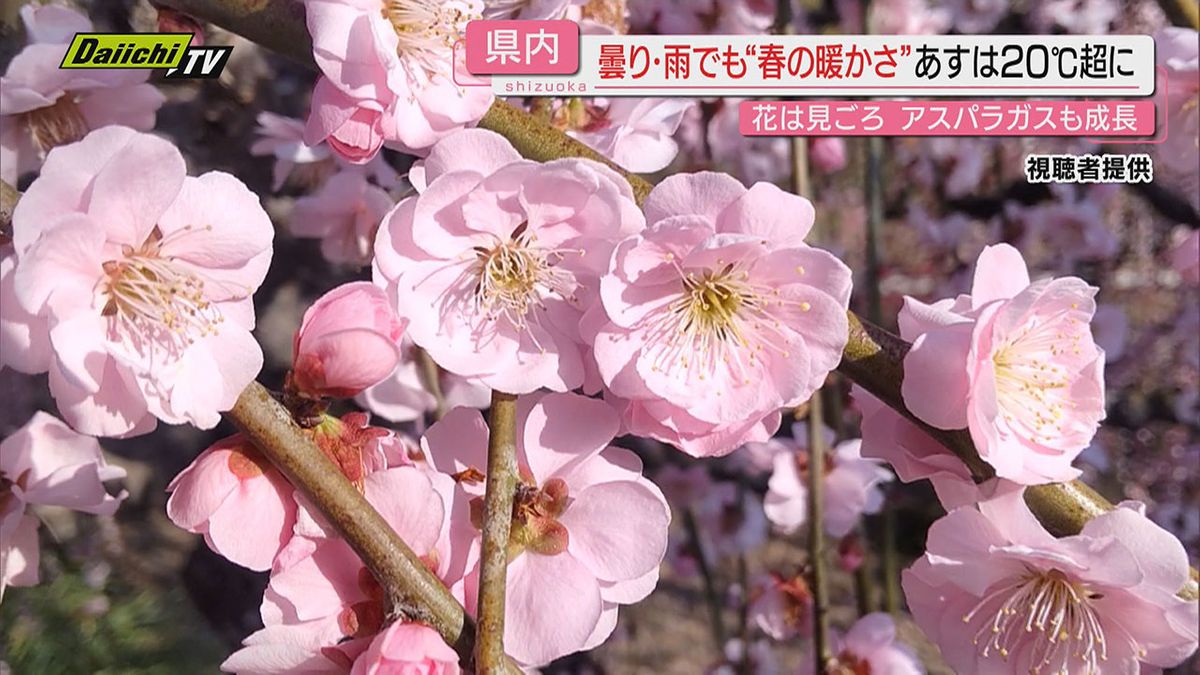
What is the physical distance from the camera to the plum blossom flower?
479 mm

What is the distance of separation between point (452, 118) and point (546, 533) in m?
0.26

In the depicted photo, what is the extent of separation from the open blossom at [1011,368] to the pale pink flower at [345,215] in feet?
1.91

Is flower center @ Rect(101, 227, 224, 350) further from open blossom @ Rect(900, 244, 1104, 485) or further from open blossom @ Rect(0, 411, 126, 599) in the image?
open blossom @ Rect(900, 244, 1104, 485)

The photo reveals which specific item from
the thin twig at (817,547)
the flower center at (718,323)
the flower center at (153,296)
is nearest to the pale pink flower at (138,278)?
the flower center at (153,296)

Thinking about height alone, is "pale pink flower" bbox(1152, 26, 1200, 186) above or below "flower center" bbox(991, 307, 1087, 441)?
above

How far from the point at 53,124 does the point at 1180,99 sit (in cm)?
108

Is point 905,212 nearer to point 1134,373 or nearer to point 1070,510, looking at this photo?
point 1134,373

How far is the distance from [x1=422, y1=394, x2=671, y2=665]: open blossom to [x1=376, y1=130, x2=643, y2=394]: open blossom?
0.10 feet

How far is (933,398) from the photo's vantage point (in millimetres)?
528

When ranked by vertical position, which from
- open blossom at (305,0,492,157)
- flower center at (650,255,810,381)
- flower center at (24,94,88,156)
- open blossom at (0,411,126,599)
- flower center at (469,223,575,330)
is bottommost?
open blossom at (0,411,126,599)

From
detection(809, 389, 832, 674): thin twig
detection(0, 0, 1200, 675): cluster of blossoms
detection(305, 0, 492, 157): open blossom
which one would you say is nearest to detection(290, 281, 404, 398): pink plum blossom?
detection(0, 0, 1200, 675): cluster of blossoms

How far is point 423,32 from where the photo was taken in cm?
62
